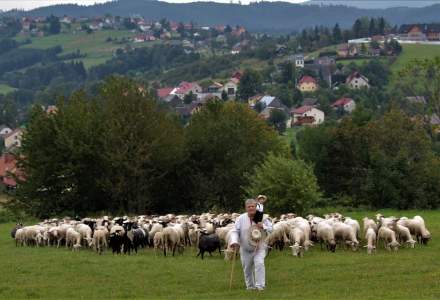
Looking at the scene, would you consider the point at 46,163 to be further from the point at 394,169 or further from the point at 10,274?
the point at 10,274

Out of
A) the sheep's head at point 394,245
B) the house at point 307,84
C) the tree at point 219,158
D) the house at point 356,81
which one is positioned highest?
the sheep's head at point 394,245

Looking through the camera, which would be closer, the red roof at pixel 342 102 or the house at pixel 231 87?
the red roof at pixel 342 102

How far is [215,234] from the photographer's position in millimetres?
30172

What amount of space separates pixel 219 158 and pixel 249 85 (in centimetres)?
11519

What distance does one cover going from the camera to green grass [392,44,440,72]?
175775 mm

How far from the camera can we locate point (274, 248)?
30.9 metres

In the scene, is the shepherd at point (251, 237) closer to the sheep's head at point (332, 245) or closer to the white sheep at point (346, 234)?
the sheep's head at point (332, 245)

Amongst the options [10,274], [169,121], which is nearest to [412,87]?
[169,121]

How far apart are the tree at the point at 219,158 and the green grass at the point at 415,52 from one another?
116 m

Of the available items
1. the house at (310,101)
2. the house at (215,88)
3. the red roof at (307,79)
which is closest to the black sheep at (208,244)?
the house at (310,101)

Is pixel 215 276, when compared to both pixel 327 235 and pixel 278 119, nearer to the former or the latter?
pixel 327 235

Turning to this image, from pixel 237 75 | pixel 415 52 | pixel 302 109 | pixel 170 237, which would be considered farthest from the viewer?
pixel 237 75

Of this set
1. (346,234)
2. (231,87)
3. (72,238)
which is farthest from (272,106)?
(346,234)

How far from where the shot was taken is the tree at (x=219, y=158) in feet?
185
